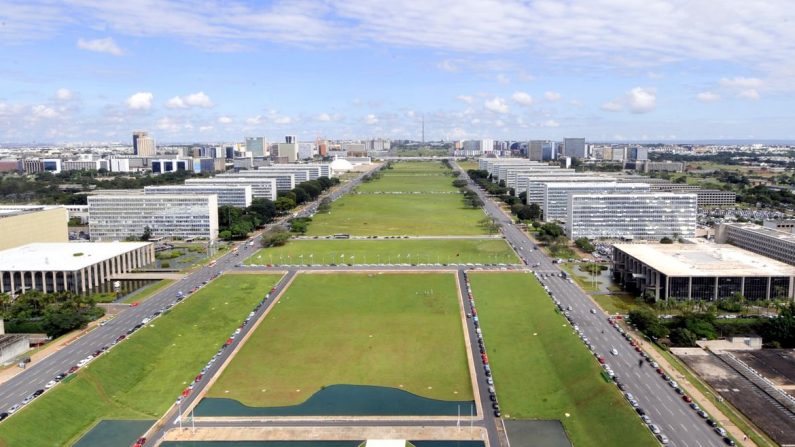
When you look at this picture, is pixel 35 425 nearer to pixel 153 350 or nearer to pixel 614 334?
pixel 153 350

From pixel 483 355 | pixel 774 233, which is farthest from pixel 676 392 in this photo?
pixel 774 233

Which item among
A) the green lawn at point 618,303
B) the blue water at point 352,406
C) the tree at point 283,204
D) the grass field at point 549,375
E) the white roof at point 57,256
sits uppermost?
the tree at point 283,204

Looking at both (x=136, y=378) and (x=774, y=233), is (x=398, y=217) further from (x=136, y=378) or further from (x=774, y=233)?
(x=136, y=378)

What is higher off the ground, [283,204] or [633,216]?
[633,216]

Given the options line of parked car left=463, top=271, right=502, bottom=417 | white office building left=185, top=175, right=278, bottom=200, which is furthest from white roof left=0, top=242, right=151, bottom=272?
white office building left=185, top=175, right=278, bottom=200

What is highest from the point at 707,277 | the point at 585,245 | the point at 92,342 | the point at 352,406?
the point at 707,277

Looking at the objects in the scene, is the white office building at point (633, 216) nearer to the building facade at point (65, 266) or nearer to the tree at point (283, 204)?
the tree at point (283, 204)

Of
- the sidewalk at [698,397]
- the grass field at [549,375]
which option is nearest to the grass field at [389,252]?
the grass field at [549,375]
